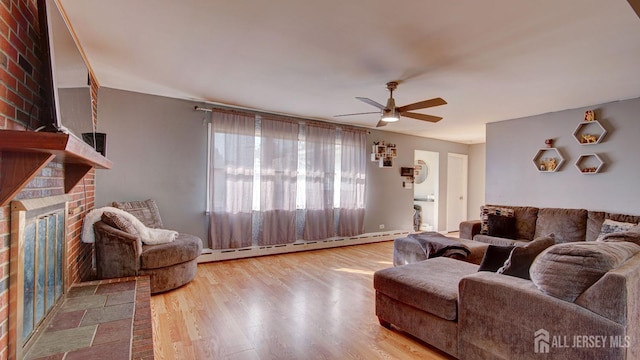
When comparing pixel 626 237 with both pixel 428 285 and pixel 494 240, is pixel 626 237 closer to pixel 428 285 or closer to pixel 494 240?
pixel 428 285

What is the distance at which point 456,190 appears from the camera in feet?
24.7

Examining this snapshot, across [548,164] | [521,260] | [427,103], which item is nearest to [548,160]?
[548,164]

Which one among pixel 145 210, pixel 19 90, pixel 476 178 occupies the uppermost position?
pixel 19 90

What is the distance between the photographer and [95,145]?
8.48 ft

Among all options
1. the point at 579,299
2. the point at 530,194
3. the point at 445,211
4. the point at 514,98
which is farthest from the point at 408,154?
the point at 579,299

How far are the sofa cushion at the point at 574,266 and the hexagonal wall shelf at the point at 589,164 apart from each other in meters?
3.10

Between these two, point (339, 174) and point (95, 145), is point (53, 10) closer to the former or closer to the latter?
point (95, 145)

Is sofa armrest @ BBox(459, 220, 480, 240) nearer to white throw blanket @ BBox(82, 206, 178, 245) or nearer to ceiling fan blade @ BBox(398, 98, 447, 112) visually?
ceiling fan blade @ BBox(398, 98, 447, 112)

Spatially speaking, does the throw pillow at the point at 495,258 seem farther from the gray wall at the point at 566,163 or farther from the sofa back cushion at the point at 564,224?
the gray wall at the point at 566,163

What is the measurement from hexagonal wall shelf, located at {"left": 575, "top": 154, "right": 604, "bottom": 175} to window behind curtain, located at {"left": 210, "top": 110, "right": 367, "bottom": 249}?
3.27 metres

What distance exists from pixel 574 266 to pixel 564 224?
319cm

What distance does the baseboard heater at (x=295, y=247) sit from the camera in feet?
14.1

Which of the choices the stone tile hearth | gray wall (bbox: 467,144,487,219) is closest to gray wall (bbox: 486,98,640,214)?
gray wall (bbox: 467,144,487,219)

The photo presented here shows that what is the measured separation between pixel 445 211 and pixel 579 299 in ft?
19.7
